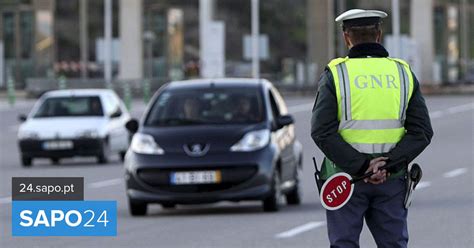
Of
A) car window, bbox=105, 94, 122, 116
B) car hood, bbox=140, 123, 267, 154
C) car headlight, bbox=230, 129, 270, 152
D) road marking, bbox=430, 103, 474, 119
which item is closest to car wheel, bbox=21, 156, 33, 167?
car window, bbox=105, 94, 122, 116

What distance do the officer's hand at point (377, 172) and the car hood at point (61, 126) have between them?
83.3 ft

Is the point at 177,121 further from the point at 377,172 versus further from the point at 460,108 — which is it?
the point at 460,108

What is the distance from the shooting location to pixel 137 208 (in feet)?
65.1

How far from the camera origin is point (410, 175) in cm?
899

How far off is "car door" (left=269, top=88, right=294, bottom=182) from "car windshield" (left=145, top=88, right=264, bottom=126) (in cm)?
30

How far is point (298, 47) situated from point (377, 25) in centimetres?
8857

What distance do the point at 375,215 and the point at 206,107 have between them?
12.1 m

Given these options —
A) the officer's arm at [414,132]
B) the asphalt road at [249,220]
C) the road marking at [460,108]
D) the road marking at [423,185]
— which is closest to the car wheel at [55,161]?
the asphalt road at [249,220]

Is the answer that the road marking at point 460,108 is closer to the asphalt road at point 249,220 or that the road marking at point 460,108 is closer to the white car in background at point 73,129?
the white car in background at point 73,129

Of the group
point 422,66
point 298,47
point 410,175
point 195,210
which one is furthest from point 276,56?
point 410,175

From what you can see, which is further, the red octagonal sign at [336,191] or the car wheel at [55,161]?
the car wheel at [55,161]

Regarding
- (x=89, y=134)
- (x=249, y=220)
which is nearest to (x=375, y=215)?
(x=249, y=220)

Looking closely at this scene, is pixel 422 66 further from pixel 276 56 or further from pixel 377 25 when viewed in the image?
pixel 377 25

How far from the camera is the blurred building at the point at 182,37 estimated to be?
86.7 meters
